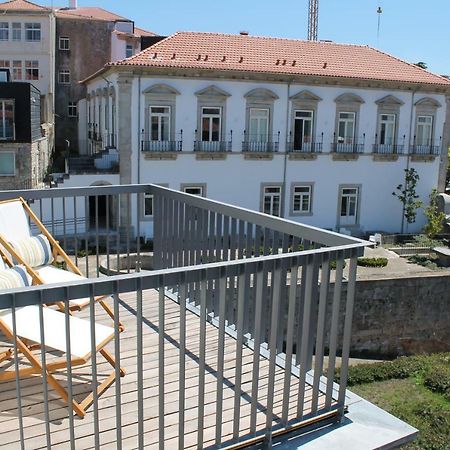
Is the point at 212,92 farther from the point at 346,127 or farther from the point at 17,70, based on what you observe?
the point at 17,70

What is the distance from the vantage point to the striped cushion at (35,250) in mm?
5223

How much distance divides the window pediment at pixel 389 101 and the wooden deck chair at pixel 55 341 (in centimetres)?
2370

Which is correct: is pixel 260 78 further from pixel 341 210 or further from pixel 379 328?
pixel 379 328

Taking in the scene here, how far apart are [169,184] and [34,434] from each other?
2002 cm

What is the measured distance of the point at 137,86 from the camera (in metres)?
22.2

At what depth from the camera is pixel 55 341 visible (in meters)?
3.76

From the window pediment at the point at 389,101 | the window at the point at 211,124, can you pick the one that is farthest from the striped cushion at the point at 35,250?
the window pediment at the point at 389,101

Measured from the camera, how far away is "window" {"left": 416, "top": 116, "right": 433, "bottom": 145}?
27172 millimetres

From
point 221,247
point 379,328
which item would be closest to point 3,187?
point 379,328

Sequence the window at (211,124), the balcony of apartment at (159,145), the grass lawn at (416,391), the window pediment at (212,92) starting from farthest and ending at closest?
1. the window at (211,124)
2. the window pediment at (212,92)
3. the balcony of apartment at (159,145)
4. the grass lawn at (416,391)

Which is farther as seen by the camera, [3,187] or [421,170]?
[421,170]

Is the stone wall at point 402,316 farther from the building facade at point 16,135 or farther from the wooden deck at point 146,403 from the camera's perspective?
the building facade at point 16,135

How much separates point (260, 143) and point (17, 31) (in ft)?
65.9

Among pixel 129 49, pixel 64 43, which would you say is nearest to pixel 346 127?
pixel 129 49
